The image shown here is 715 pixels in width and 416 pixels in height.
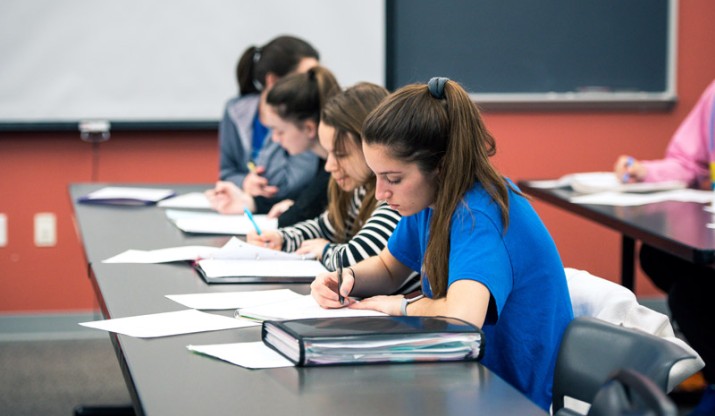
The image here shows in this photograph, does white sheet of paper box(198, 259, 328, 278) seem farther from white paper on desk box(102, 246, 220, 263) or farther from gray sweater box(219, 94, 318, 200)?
gray sweater box(219, 94, 318, 200)

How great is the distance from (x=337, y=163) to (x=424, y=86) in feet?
1.94

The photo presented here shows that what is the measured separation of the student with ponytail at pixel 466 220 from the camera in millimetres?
1713

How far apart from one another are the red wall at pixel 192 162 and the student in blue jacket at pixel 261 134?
0.65 m

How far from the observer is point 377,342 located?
1.42m

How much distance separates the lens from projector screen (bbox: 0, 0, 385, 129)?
4262 millimetres

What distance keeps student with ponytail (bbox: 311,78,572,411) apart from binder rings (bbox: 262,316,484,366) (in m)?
0.22

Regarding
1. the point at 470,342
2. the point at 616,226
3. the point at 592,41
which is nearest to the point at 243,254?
the point at 470,342

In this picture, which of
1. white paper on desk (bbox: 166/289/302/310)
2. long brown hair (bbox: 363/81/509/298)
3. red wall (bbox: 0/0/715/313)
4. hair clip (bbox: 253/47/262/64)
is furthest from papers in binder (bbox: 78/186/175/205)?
long brown hair (bbox: 363/81/509/298)

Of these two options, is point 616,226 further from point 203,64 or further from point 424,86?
point 203,64

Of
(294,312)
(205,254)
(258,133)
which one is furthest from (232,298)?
(258,133)

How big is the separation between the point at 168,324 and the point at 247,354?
27cm

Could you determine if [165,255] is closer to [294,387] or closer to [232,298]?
[232,298]

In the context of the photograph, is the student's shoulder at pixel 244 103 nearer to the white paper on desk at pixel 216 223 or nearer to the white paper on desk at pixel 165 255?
the white paper on desk at pixel 216 223

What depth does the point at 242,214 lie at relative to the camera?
314cm
